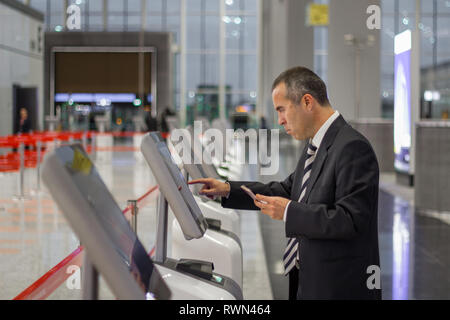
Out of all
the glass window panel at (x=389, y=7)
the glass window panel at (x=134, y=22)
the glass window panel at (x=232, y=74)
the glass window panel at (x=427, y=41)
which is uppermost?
the glass window panel at (x=389, y=7)

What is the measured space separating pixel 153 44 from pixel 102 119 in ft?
19.1

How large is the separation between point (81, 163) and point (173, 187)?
77 cm

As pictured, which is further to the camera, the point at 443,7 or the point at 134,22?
the point at 134,22

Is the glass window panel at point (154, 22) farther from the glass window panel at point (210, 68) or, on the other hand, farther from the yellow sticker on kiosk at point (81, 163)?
the yellow sticker on kiosk at point (81, 163)

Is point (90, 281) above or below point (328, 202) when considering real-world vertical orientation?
below

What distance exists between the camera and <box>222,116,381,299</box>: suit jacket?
7.25 ft

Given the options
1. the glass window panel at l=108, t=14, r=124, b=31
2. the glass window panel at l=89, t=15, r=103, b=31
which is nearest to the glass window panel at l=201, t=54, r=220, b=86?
the glass window panel at l=108, t=14, r=124, b=31

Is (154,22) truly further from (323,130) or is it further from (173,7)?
(323,130)

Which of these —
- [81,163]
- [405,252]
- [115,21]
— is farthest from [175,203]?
[115,21]

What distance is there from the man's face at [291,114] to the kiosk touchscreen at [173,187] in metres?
0.42

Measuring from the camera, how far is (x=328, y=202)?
2.31m

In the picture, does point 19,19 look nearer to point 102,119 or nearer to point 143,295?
point 102,119

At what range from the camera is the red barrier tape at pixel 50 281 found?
6.33 ft

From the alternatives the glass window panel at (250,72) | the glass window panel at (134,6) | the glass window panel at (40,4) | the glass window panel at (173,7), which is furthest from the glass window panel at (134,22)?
the glass window panel at (250,72)
